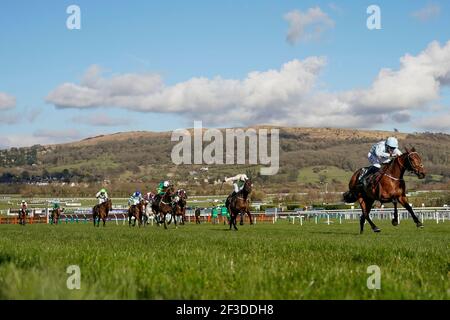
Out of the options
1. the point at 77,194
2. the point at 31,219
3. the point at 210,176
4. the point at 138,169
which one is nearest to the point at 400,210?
the point at 31,219

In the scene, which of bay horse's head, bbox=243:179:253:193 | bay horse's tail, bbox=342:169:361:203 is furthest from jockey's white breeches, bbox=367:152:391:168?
bay horse's head, bbox=243:179:253:193

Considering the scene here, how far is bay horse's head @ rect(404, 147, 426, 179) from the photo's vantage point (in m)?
17.5

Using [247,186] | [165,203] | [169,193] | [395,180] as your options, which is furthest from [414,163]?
[169,193]

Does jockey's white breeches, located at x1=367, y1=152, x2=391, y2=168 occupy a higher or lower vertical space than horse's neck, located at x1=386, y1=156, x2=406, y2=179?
higher

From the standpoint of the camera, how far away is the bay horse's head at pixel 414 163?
1750 centimetres

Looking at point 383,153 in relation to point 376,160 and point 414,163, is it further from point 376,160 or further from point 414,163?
point 414,163

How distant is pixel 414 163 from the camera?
17.6 meters

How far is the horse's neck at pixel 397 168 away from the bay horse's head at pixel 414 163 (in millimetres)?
131

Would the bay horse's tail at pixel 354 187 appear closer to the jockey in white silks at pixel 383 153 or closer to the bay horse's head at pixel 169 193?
the jockey in white silks at pixel 383 153

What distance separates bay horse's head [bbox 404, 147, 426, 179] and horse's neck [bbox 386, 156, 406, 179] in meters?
0.13

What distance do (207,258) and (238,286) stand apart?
274 cm

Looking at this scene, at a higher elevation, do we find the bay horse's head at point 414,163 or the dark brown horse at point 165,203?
the bay horse's head at point 414,163

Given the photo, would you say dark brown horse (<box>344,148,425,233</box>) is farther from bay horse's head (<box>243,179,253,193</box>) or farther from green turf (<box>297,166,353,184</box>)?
green turf (<box>297,166,353,184</box>)

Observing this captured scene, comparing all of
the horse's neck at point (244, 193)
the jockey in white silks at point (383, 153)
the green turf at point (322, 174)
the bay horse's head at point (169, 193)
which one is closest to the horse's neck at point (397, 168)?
the jockey in white silks at point (383, 153)
